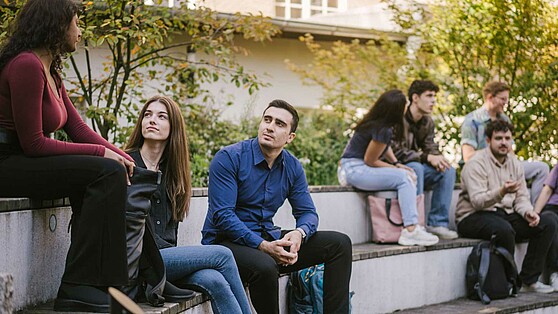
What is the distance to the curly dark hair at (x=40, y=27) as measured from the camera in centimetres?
495

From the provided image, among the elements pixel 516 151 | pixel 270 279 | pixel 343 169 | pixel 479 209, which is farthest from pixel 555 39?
pixel 270 279

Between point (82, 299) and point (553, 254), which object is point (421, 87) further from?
point (82, 299)

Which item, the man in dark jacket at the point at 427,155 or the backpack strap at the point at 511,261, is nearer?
the backpack strap at the point at 511,261

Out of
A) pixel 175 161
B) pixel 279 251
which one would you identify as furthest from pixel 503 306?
pixel 175 161

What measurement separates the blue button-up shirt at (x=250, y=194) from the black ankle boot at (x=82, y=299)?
4.93ft

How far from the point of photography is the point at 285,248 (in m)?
6.56

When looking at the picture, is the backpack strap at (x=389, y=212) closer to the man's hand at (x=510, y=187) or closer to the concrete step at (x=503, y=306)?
the concrete step at (x=503, y=306)

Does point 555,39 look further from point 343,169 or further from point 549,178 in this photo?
point 343,169

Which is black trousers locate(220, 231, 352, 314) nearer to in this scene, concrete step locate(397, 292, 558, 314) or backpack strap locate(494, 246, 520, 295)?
concrete step locate(397, 292, 558, 314)

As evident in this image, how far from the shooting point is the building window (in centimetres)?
1836

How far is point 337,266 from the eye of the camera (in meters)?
6.60

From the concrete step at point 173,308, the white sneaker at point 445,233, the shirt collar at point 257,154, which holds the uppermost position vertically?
the shirt collar at point 257,154

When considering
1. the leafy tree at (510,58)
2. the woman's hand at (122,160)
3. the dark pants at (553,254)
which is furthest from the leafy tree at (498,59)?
the woman's hand at (122,160)

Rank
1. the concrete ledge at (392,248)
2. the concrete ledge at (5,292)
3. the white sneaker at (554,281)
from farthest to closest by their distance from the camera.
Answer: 1. the white sneaker at (554,281)
2. the concrete ledge at (392,248)
3. the concrete ledge at (5,292)
